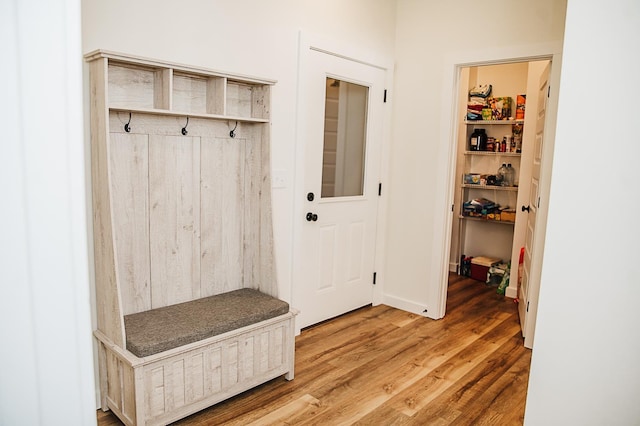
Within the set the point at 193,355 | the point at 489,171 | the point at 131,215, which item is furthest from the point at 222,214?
the point at 489,171

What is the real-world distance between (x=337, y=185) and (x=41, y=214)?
10.9 ft

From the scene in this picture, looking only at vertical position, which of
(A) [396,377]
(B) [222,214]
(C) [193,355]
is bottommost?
(A) [396,377]

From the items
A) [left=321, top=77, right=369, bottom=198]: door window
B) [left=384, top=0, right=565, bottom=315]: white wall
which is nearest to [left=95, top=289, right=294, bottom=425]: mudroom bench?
[left=321, top=77, right=369, bottom=198]: door window

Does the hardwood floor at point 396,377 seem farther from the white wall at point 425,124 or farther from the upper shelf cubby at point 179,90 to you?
the upper shelf cubby at point 179,90

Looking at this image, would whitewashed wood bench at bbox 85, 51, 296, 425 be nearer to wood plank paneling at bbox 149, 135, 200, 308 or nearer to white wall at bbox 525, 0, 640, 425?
wood plank paneling at bbox 149, 135, 200, 308

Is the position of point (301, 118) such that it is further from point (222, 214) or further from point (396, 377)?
point (396, 377)

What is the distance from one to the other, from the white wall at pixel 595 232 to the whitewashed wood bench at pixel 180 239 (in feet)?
5.46

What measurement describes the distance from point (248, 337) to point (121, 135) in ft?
4.10

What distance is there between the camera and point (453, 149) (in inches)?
152

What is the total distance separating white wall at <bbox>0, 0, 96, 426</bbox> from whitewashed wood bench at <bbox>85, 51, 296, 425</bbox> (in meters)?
1.67

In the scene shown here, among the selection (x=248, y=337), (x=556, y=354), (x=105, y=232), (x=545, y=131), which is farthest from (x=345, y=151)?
(x=556, y=354)

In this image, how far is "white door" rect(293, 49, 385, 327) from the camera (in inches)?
136

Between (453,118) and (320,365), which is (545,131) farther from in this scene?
(320,365)

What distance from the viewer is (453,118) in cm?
383
